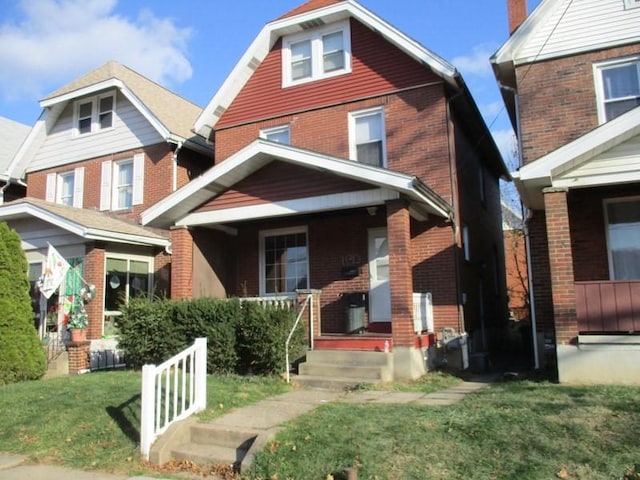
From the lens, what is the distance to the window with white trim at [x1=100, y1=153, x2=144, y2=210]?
1758 cm

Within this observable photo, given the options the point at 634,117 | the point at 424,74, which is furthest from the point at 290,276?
the point at 634,117

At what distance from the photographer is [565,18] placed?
11734mm

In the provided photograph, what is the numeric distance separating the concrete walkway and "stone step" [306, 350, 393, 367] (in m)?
1.01

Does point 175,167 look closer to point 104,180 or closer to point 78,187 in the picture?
point 104,180

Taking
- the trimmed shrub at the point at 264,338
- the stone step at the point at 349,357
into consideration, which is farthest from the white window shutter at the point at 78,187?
the stone step at the point at 349,357

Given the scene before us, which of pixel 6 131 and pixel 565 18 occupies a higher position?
pixel 6 131

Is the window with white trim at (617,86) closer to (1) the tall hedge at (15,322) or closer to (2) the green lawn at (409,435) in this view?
(2) the green lawn at (409,435)

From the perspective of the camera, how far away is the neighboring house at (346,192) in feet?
35.6

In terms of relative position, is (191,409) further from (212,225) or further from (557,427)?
(212,225)

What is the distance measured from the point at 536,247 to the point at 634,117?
3.57 m

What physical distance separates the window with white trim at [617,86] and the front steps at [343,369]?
672cm

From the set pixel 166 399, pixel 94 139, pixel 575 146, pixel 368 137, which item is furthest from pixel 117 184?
pixel 575 146

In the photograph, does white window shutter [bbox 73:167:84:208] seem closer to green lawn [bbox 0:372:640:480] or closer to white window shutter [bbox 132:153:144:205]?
white window shutter [bbox 132:153:144:205]

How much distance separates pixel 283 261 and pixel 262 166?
3.38 metres
